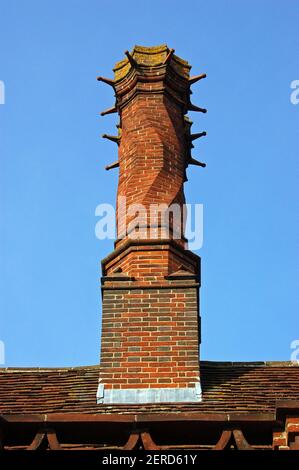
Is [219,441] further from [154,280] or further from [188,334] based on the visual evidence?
[154,280]

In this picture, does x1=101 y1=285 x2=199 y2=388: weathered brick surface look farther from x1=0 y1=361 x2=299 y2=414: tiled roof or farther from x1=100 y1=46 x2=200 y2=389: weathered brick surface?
x1=0 y1=361 x2=299 y2=414: tiled roof

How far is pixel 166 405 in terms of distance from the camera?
10.3 metres

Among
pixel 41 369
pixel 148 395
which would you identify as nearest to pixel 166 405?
pixel 148 395

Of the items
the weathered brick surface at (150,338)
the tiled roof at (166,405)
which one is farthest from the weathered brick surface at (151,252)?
the tiled roof at (166,405)

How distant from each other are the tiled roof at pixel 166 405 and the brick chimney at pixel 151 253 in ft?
0.70

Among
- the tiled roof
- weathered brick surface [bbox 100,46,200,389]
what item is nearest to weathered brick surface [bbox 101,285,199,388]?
weathered brick surface [bbox 100,46,200,389]

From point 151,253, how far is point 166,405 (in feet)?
7.22

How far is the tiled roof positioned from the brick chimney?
0.70ft

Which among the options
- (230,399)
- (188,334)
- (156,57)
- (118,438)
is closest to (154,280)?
(188,334)

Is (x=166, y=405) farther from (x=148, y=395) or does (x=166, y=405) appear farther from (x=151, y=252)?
(x=151, y=252)

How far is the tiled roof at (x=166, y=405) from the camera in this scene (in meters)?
10.1

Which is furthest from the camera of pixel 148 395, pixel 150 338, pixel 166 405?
pixel 150 338

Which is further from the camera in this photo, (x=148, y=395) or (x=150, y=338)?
(x=150, y=338)

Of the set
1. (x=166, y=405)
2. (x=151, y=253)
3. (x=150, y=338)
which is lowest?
(x=166, y=405)
